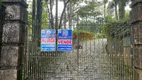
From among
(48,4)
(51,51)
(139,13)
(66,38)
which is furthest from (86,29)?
(48,4)

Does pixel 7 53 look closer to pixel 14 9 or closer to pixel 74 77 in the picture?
pixel 14 9

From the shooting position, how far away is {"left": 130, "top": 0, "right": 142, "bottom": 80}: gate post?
4.41 meters

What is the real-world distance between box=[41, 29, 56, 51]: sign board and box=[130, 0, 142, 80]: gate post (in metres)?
2.18

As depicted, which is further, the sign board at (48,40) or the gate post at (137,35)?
the sign board at (48,40)

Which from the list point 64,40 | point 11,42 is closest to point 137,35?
point 64,40

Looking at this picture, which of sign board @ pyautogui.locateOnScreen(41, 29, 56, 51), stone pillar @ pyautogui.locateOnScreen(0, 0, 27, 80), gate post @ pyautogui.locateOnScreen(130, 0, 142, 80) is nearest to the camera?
stone pillar @ pyautogui.locateOnScreen(0, 0, 27, 80)

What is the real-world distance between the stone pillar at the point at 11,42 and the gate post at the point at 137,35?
2944 mm

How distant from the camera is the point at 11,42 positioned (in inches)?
171

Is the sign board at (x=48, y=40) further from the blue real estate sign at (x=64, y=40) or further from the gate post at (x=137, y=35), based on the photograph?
the gate post at (x=137, y=35)

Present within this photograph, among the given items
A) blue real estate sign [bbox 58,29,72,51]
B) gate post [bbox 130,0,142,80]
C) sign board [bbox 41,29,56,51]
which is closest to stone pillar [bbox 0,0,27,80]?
sign board [bbox 41,29,56,51]

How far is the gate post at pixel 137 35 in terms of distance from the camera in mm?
4414

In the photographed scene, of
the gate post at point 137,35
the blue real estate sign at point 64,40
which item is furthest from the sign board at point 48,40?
the gate post at point 137,35

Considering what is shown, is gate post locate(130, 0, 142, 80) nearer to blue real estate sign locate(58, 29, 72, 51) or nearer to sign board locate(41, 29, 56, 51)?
blue real estate sign locate(58, 29, 72, 51)

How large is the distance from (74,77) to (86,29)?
5.14 feet
